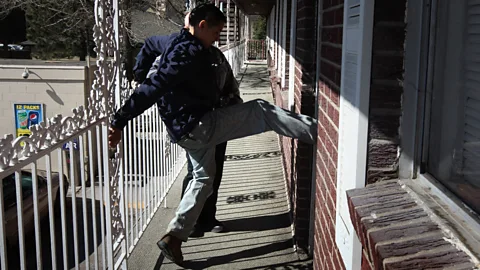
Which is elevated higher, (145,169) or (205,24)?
(205,24)

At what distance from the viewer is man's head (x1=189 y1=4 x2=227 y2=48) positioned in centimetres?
392

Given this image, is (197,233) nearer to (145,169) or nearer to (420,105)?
(145,169)

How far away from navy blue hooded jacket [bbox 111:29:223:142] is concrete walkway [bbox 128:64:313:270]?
1044mm

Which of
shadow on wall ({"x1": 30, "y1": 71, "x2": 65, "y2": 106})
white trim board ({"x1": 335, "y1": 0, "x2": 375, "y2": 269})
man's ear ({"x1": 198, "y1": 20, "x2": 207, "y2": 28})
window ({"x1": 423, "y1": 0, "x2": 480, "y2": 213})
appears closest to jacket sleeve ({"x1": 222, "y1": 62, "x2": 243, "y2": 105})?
man's ear ({"x1": 198, "y1": 20, "x2": 207, "y2": 28})

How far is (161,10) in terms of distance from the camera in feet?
66.8

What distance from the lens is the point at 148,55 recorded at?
14.4ft

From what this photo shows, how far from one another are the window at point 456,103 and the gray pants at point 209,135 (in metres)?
2.14

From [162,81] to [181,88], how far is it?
270 millimetres

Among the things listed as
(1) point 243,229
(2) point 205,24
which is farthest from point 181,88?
(1) point 243,229

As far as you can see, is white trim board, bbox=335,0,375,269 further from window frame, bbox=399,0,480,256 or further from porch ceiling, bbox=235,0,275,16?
porch ceiling, bbox=235,0,275,16

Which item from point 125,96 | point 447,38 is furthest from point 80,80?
point 447,38

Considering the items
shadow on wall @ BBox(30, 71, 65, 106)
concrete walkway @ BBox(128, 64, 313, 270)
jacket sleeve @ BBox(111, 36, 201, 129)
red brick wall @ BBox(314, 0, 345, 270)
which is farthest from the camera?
shadow on wall @ BBox(30, 71, 65, 106)

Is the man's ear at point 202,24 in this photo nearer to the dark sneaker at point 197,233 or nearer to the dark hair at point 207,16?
the dark hair at point 207,16

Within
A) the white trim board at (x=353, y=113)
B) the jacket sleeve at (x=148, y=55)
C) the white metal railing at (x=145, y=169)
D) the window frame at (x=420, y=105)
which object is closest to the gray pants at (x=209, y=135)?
the white metal railing at (x=145, y=169)
